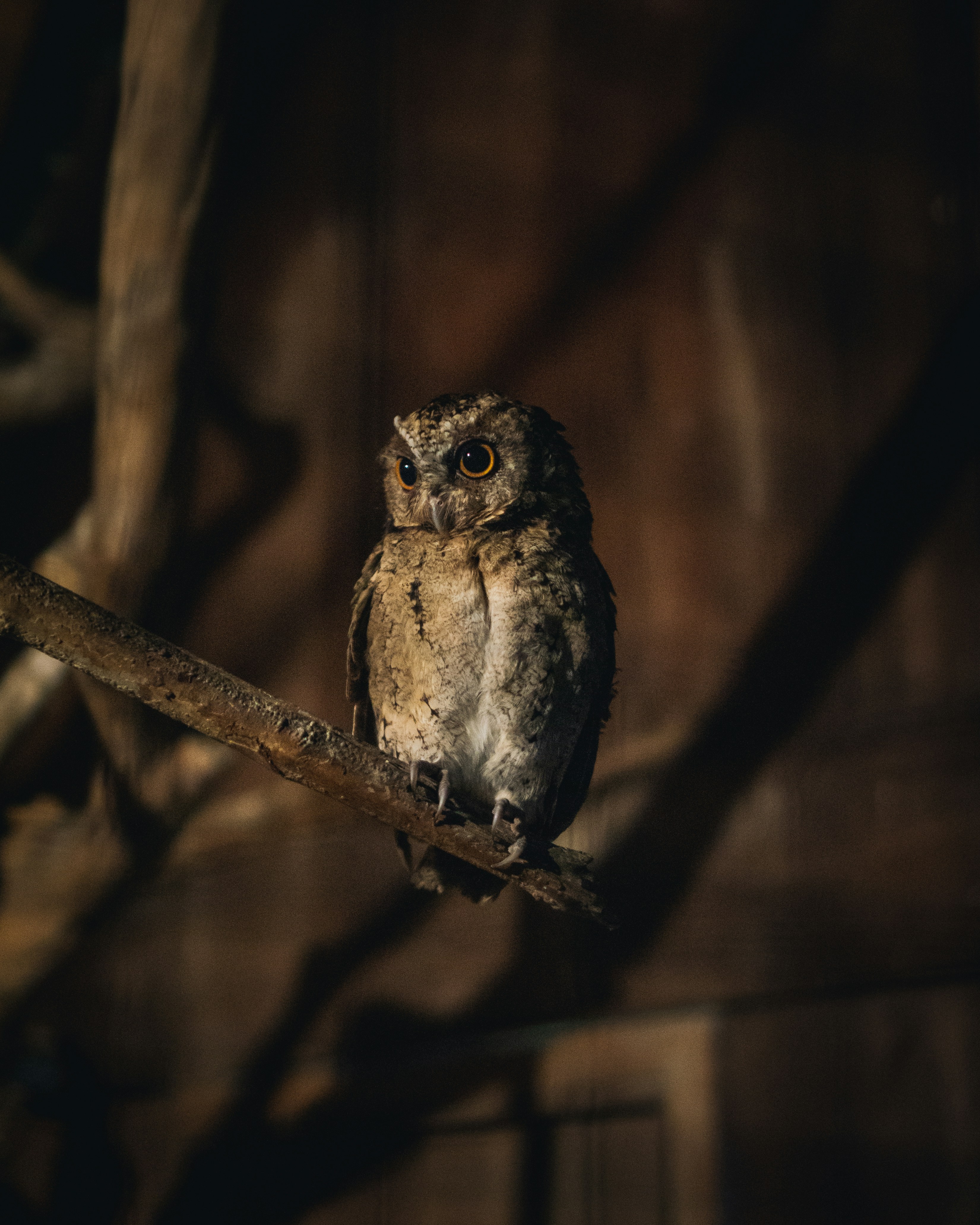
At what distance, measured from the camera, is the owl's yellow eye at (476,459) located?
4.37 ft

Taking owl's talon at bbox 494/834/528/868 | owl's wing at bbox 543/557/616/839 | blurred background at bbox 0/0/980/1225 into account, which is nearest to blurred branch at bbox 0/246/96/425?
blurred background at bbox 0/0/980/1225

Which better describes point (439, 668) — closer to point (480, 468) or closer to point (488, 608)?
point (488, 608)

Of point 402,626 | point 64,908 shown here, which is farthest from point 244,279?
point 64,908

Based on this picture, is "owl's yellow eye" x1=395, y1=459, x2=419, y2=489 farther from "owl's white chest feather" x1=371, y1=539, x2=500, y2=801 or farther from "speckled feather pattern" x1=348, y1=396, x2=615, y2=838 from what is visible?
"owl's white chest feather" x1=371, y1=539, x2=500, y2=801

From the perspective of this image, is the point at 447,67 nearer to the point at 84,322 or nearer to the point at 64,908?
the point at 84,322

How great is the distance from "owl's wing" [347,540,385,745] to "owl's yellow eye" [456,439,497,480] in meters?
0.23

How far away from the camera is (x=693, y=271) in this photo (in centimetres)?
181

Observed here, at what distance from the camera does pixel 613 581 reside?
65.9 inches

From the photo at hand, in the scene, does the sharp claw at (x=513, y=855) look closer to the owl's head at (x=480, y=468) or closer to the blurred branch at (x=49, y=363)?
the owl's head at (x=480, y=468)

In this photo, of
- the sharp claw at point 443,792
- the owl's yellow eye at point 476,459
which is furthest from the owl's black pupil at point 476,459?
the sharp claw at point 443,792

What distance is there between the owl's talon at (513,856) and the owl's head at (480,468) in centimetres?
49

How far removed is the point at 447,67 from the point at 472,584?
1461mm

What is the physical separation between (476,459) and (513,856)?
0.55m

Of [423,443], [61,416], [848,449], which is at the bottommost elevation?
[423,443]
